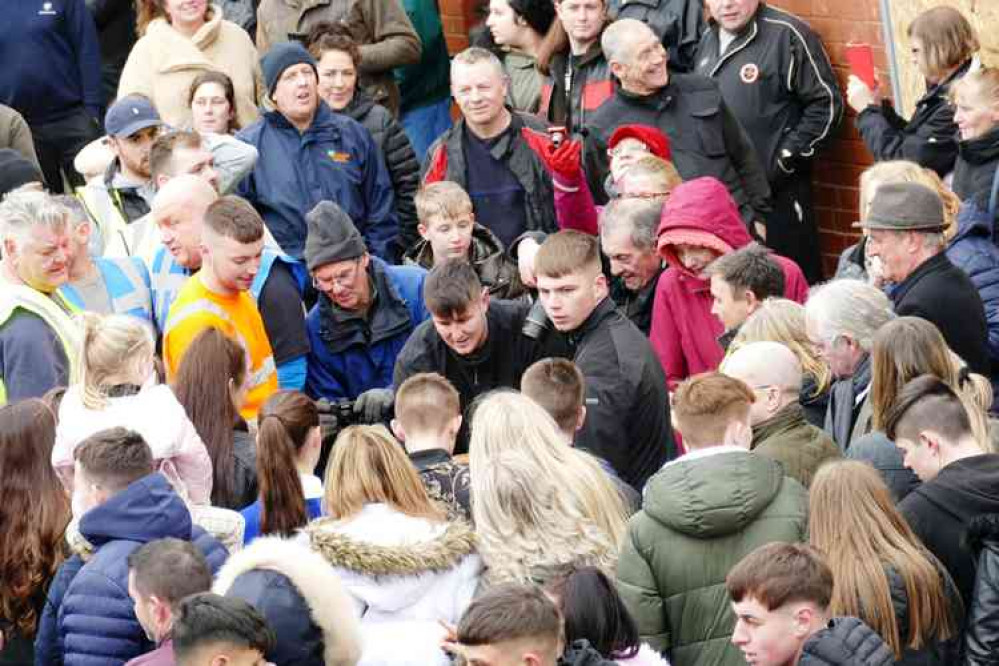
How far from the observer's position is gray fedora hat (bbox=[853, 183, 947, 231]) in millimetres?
7988

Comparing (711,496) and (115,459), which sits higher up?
(115,459)

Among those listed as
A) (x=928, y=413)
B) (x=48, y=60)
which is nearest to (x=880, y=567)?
(x=928, y=413)

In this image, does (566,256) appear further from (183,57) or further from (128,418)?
(183,57)

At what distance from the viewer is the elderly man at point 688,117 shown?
401 inches

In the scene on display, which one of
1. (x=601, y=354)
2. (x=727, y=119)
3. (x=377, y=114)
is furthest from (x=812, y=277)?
(x=601, y=354)

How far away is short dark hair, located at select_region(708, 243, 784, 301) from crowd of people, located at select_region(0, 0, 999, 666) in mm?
16

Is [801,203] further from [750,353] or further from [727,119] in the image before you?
[750,353]

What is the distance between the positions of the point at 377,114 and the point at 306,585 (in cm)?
593

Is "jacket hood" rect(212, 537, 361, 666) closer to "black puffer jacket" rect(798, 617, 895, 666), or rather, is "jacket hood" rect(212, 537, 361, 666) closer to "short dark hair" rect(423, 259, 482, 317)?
Answer: "black puffer jacket" rect(798, 617, 895, 666)

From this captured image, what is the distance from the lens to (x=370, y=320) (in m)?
8.88

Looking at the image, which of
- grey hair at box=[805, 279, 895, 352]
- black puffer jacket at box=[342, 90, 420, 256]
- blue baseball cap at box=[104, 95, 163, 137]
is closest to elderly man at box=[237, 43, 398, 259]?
black puffer jacket at box=[342, 90, 420, 256]

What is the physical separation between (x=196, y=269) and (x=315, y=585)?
12.1 ft

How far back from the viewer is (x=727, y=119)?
33.7 ft

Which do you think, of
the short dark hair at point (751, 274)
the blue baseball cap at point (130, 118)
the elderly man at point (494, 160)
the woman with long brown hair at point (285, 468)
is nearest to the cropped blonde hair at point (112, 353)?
→ the woman with long brown hair at point (285, 468)
